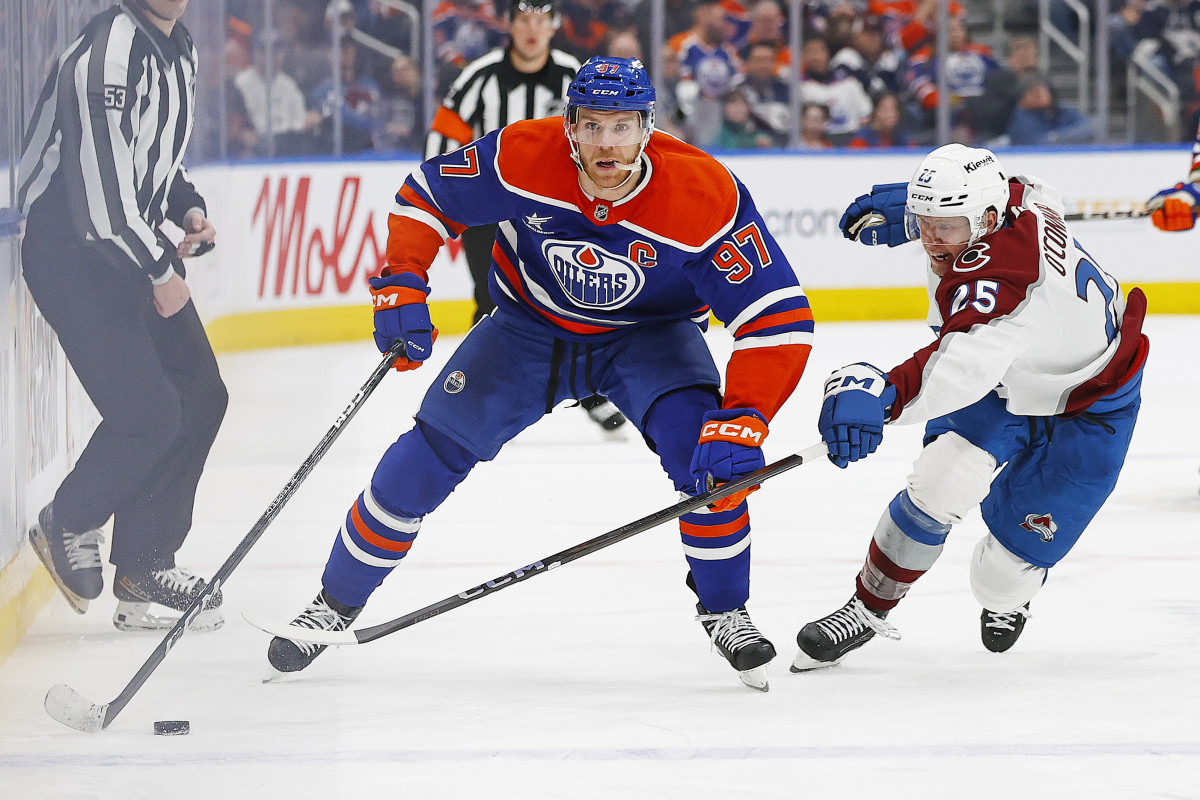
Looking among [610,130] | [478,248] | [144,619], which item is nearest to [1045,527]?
[610,130]

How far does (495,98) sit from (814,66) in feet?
11.1

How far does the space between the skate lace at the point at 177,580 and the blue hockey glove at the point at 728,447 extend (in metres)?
1.00

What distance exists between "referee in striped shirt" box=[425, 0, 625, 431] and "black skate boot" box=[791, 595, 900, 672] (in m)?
2.40

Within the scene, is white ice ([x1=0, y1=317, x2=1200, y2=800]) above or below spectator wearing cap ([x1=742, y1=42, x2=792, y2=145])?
below

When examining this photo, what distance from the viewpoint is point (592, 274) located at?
8.79 feet

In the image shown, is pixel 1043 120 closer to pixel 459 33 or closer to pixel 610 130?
pixel 459 33

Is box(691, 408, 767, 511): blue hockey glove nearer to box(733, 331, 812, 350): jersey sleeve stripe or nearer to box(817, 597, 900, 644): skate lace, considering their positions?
box(733, 331, 812, 350): jersey sleeve stripe

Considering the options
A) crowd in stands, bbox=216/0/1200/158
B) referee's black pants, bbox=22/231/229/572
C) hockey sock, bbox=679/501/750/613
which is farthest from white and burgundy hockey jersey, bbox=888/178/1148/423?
crowd in stands, bbox=216/0/1200/158

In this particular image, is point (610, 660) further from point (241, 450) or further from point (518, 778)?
point (241, 450)

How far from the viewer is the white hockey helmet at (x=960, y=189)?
2572mm

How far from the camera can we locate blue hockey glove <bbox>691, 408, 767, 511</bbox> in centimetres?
249

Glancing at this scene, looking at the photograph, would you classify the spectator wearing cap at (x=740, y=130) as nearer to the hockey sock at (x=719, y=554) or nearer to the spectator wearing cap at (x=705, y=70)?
the spectator wearing cap at (x=705, y=70)

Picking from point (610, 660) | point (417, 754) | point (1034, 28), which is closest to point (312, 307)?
point (1034, 28)

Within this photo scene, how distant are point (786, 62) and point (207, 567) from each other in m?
5.98
